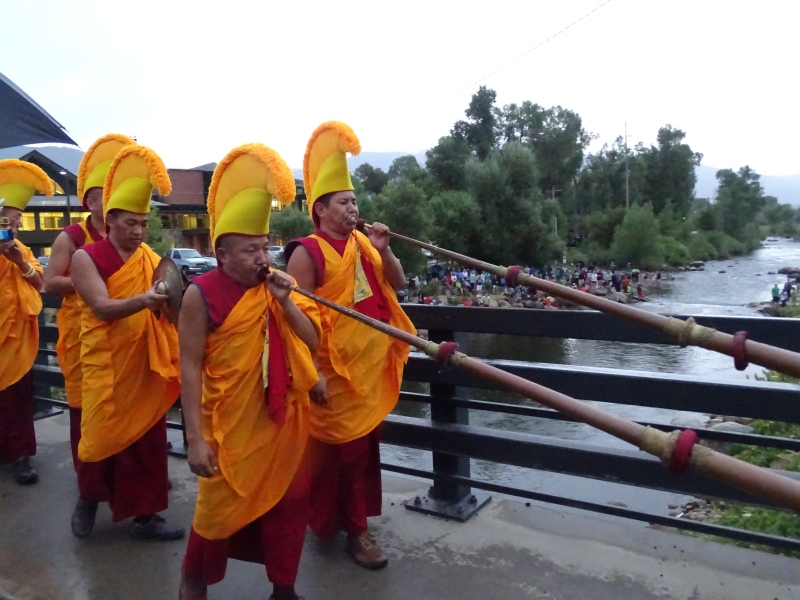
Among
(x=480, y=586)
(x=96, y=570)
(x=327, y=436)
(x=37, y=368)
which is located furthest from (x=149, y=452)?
(x=37, y=368)

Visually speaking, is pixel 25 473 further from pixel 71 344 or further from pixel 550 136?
pixel 550 136

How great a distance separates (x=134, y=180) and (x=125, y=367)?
947mm

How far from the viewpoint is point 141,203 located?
3.45 m

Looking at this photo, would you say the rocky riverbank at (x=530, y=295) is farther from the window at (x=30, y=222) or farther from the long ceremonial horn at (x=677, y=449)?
the window at (x=30, y=222)

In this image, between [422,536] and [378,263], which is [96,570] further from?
[378,263]

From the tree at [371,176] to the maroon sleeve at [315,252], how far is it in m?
42.5

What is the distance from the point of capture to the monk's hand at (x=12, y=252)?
168 inches

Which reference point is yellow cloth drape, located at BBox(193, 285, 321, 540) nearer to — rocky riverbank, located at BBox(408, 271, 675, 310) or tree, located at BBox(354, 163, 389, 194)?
rocky riverbank, located at BBox(408, 271, 675, 310)

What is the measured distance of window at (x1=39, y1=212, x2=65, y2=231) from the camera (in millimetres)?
38250

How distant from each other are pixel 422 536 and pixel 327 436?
30.4 inches

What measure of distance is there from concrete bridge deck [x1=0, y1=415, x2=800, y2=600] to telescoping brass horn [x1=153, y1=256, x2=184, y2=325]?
1266 millimetres

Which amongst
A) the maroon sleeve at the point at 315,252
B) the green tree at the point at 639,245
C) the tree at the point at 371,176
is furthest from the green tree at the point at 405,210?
the maroon sleeve at the point at 315,252

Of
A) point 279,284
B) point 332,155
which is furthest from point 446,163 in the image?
point 279,284

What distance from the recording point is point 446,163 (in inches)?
1543
